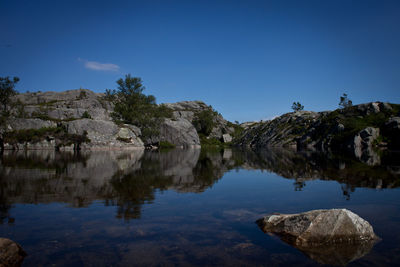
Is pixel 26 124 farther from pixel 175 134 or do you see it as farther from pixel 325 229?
pixel 325 229

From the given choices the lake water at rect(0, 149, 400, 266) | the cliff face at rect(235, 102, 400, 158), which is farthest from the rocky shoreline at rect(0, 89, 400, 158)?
the lake water at rect(0, 149, 400, 266)

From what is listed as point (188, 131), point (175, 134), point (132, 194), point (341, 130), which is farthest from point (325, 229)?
point (188, 131)

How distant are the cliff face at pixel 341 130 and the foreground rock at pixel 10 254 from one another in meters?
69.4

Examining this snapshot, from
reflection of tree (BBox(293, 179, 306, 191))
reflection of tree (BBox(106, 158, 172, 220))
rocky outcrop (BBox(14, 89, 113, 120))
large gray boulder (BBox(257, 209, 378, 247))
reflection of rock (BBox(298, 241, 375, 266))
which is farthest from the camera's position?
rocky outcrop (BBox(14, 89, 113, 120))

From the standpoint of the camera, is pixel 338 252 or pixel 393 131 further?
pixel 393 131

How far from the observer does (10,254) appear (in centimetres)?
632

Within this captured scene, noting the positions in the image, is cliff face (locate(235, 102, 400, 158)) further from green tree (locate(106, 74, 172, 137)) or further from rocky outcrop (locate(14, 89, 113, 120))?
rocky outcrop (locate(14, 89, 113, 120))

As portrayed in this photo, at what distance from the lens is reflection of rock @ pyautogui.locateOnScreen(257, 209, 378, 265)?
24.2ft

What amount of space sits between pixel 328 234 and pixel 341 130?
11050 cm

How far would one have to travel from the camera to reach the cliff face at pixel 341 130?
87.4 metres

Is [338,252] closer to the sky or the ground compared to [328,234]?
closer to the ground

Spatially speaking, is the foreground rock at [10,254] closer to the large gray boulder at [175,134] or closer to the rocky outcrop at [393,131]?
the rocky outcrop at [393,131]

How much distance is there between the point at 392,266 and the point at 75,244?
837 centimetres

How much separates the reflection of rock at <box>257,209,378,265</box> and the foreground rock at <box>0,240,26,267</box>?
709 cm
